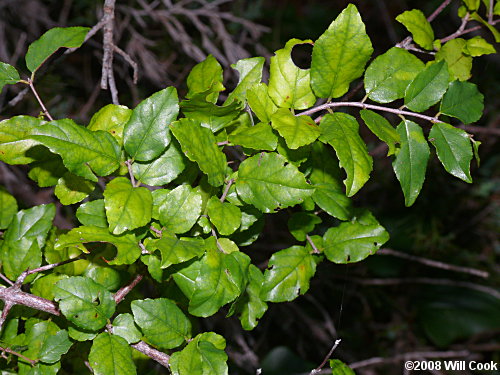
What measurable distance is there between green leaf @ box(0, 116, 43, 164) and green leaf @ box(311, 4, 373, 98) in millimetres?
502

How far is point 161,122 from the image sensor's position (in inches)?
34.9

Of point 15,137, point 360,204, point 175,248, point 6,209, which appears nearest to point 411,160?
point 175,248

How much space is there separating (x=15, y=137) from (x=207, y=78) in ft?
1.15

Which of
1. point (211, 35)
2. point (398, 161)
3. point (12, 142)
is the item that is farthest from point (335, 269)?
point (12, 142)

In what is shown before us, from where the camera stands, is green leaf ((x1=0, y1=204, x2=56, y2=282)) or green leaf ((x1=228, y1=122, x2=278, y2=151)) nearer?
green leaf ((x1=228, y1=122, x2=278, y2=151))

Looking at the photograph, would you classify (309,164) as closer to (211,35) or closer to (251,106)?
(251,106)

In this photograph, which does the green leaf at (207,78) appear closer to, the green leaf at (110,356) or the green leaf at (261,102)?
the green leaf at (261,102)

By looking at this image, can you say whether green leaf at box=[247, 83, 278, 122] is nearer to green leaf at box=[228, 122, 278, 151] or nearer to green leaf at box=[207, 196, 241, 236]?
green leaf at box=[228, 122, 278, 151]

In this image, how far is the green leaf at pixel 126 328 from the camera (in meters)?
0.92

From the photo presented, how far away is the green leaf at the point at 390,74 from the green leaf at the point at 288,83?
11cm

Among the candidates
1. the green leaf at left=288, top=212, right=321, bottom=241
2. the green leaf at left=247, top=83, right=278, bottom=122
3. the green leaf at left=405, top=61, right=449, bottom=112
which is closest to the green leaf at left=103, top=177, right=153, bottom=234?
the green leaf at left=247, top=83, right=278, bottom=122

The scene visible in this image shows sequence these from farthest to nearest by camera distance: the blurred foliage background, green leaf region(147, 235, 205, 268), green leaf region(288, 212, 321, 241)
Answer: the blurred foliage background < green leaf region(288, 212, 321, 241) < green leaf region(147, 235, 205, 268)

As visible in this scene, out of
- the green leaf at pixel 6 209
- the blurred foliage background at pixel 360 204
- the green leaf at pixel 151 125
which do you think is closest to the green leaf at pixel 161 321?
the green leaf at pixel 151 125

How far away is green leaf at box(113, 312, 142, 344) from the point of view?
3.03ft
